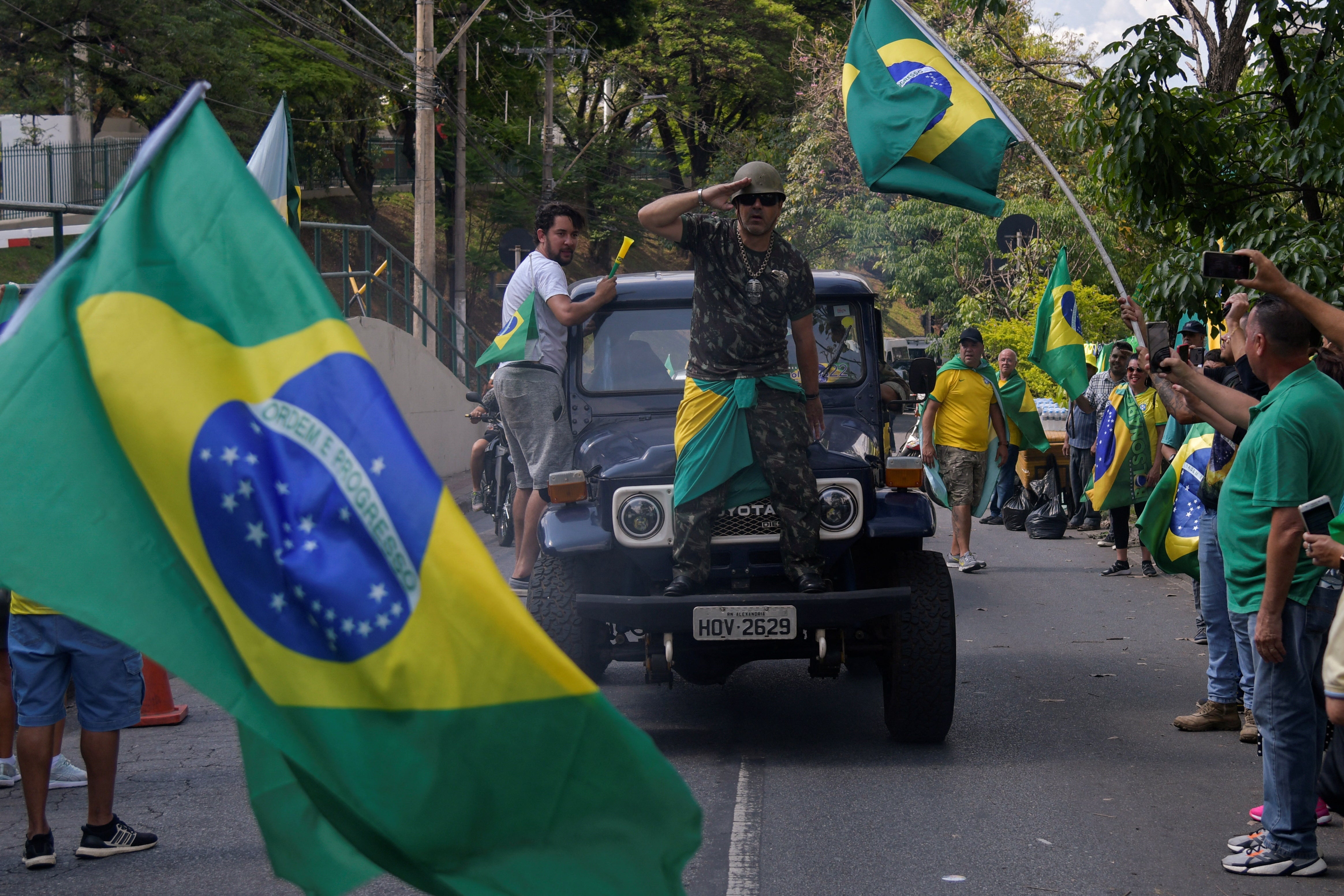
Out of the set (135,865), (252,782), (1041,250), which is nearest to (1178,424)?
(135,865)

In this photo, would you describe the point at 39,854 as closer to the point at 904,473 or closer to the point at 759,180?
the point at 759,180

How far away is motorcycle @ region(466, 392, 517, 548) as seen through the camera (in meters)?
12.3

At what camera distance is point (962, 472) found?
38.7 ft

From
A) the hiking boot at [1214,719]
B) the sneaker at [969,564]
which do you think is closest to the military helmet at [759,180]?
the hiking boot at [1214,719]

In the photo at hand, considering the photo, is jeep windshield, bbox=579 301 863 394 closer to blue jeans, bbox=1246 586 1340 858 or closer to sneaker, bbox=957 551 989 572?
blue jeans, bbox=1246 586 1340 858

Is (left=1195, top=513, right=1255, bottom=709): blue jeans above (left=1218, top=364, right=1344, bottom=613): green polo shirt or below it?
below

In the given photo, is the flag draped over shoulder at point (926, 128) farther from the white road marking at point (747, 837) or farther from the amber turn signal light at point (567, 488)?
the white road marking at point (747, 837)

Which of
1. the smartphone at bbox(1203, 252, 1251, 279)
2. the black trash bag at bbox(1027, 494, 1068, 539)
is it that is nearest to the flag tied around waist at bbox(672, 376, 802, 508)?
the smartphone at bbox(1203, 252, 1251, 279)

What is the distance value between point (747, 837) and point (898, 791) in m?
0.87

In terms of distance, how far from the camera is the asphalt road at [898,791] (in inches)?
180

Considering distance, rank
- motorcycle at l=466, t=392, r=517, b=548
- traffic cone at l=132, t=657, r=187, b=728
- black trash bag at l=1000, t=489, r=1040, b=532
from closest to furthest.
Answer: traffic cone at l=132, t=657, r=187, b=728, motorcycle at l=466, t=392, r=517, b=548, black trash bag at l=1000, t=489, r=1040, b=532

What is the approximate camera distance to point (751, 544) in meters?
6.00

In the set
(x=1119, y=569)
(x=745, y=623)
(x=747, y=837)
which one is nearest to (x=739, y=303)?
(x=745, y=623)

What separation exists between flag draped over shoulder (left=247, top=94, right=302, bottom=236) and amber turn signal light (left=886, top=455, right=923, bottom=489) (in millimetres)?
2965
